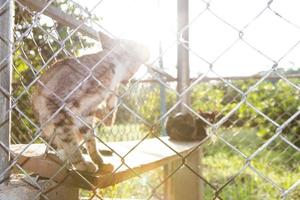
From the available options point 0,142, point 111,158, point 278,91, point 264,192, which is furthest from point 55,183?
point 278,91

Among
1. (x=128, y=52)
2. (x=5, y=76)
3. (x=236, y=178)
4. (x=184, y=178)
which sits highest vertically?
(x=236, y=178)

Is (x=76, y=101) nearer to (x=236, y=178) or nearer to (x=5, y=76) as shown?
(x=5, y=76)

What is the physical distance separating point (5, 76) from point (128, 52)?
820mm

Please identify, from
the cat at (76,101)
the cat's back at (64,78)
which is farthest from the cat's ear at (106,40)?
the cat's back at (64,78)

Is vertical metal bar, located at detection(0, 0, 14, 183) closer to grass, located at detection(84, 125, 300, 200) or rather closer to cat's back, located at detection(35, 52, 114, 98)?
cat's back, located at detection(35, 52, 114, 98)

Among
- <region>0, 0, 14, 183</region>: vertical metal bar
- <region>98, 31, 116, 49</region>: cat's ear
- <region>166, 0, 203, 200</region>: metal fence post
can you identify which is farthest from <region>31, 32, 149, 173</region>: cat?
<region>166, 0, 203, 200</region>: metal fence post

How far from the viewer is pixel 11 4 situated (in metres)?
1.65

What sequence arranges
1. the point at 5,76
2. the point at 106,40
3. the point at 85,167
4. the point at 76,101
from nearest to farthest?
the point at 5,76 < the point at 85,167 < the point at 76,101 < the point at 106,40

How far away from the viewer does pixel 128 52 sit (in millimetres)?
2301

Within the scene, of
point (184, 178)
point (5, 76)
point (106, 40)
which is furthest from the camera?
point (184, 178)

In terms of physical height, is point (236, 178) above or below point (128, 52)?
above

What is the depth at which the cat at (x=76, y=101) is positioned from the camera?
6.13ft

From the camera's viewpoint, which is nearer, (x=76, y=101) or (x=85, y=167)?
(x=85, y=167)

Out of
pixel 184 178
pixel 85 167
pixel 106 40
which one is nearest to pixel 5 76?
pixel 85 167
